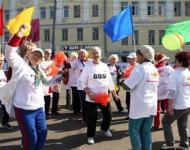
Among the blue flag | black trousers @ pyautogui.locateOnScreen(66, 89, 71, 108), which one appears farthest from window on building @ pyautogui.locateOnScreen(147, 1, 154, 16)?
the blue flag

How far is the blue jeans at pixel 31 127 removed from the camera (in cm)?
605

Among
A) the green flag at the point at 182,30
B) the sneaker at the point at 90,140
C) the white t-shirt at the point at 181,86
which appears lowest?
the sneaker at the point at 90,140

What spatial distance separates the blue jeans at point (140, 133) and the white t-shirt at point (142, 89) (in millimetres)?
111

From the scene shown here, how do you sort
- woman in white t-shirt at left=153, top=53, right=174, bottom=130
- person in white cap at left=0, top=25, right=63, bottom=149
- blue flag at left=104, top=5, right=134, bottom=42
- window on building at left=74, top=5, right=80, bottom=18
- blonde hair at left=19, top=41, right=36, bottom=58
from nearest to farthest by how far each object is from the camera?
1. person in white cap at left=0, top=25, right=63, bottom=149
2. blonde hair at left=19, top=41, right=36, bottom=58
3. woman in white t-shirt at left=153, top=53, right=174, bottom=130
4. blue flag at left=104, top=5, right=134, bottom=42
5. window on building at left=74, top=5, right=80, bottom=18

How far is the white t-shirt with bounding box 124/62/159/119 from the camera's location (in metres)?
6.56

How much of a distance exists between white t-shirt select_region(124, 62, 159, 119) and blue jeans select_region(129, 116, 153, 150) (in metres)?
0.11

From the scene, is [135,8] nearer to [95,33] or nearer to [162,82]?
[95,33]

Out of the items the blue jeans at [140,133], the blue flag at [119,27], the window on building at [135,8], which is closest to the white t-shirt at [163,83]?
the blue flag at [119,27]

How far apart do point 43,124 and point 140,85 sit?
1564mm

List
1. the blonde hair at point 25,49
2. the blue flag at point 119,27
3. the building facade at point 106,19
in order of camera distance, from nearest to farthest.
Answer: the blonde hair at point 25,49 < the blue flag at point 119,27 < the building facade at point 106,19

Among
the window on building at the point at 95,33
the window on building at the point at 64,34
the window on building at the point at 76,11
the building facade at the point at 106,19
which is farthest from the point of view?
the window on building at the point at 76,11

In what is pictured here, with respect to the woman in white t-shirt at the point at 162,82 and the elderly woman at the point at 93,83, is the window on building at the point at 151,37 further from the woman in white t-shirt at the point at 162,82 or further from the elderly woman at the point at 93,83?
the elderly woman at the point at 93,83

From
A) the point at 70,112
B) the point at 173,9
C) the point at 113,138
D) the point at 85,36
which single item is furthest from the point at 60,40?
the point at 113,138

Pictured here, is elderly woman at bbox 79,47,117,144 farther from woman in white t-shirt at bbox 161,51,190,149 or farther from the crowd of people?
woman in white t-shirt at bbox 161,51,190,149
